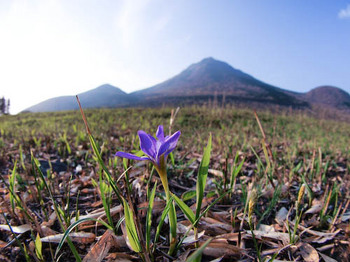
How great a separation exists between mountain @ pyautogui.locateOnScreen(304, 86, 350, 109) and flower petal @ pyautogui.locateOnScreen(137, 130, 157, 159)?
234 feet

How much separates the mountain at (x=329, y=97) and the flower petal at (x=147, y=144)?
71.2m

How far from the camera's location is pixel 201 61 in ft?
363

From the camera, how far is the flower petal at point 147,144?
27.5 inches

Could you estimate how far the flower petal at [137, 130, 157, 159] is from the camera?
2.29ft

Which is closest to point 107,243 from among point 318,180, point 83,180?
point 83,180

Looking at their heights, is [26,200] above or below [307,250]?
above

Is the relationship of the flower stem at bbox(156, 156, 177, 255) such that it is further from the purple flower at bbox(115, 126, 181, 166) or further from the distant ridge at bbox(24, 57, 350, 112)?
the distant ridge at bbox(24, 57, 350, 112)

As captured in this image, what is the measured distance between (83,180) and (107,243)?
1.00 meters

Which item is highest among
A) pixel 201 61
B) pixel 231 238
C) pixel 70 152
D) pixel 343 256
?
pixel 201 61

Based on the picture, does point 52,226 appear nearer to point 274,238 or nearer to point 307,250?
point 274,238

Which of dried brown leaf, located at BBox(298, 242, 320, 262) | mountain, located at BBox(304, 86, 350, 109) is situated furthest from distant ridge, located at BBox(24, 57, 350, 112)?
dried brown leaf, located at BBox(298, 242, 320, 262)

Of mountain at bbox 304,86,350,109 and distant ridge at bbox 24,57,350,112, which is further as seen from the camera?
mountain at bbox 304,86,350,109

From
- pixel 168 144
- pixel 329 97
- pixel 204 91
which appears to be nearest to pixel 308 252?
pixel 168 144

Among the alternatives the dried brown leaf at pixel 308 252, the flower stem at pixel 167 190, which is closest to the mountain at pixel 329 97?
the dried brown leaf at pixel 308 252
